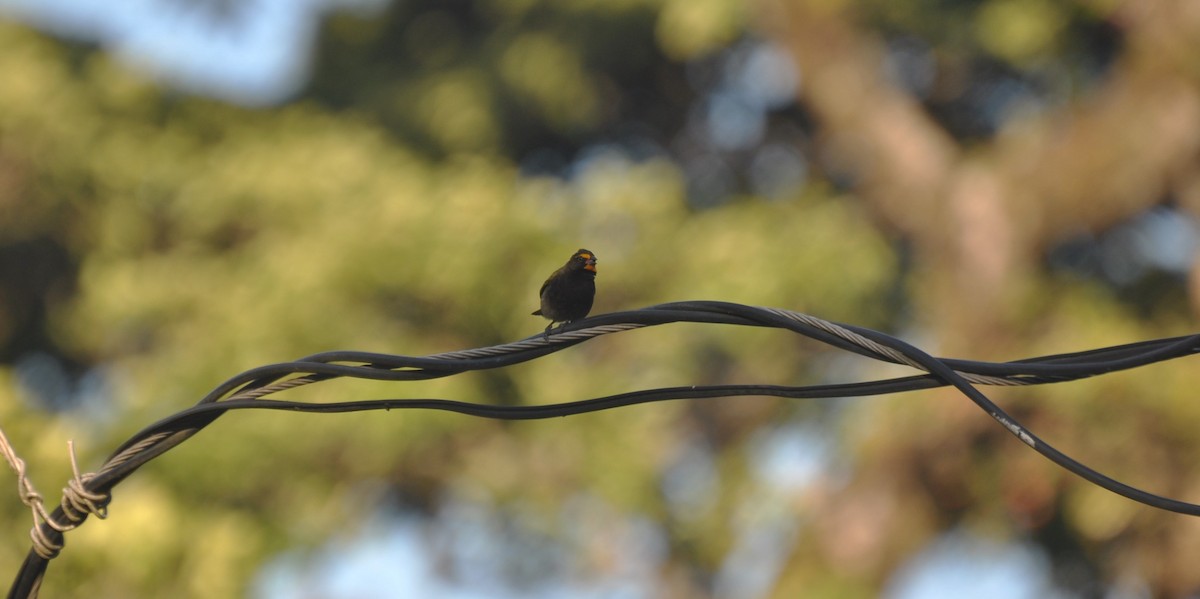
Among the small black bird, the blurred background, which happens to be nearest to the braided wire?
the small black bird

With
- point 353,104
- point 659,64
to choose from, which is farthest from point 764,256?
point 353,104

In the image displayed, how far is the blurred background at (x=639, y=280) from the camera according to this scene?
10.3 metres

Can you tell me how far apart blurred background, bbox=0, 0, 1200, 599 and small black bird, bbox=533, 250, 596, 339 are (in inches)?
181

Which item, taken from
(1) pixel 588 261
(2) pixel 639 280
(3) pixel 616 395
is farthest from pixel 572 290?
(2) pixel 639 280

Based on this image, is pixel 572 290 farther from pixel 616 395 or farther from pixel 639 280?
pixel 639 280

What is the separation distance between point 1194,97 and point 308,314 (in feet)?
21.9

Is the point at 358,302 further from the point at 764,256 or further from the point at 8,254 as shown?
the point at 8,254

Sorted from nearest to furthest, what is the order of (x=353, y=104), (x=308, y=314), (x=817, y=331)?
(x=817, y=331) < (x=308, y=314) < (x=353, y=104)

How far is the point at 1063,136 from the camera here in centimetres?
1131

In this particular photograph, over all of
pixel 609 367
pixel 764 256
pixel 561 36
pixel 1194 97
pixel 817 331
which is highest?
pixel 561 36

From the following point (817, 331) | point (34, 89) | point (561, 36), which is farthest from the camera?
point (561, 36)

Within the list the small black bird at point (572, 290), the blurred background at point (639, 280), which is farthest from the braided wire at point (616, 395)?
the blurred background at point (639, 280)

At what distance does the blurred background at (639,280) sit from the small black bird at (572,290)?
459 centimetres

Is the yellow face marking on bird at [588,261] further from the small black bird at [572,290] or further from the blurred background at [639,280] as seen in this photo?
the blurred background at [639,280]
